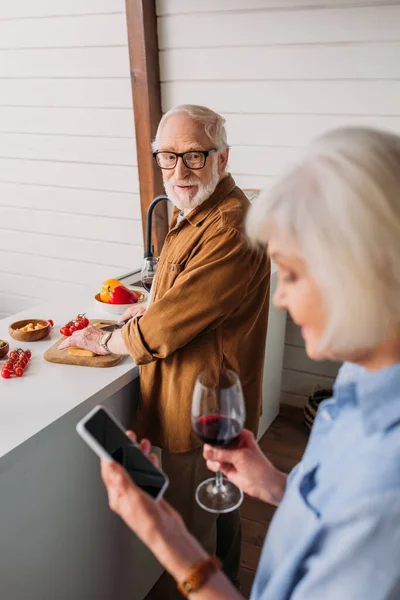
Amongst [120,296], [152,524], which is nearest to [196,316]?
[120,296]

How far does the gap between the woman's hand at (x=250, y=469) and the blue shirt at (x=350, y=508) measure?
21cm

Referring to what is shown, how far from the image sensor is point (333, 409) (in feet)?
2.57

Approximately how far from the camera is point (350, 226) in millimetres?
607

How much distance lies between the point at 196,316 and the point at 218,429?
426 millimetres

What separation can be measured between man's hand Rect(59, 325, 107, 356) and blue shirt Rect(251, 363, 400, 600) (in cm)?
90

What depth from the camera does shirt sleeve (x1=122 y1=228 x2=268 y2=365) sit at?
4.62ft

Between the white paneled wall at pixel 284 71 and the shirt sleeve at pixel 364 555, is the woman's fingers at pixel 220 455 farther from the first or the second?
the white paneled wall at pixel 284 71

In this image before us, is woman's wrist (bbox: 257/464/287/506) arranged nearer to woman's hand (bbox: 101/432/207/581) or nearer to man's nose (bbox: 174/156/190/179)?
woman's hand (bbox: 101/432/207/581)

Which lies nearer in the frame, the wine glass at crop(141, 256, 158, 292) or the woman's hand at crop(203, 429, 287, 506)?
the woman's hand at crop(203, 429, 287, 506)

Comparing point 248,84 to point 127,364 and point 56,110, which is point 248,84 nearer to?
point 56,110

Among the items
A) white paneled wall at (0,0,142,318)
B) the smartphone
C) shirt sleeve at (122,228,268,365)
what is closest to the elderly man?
shirt sleeve at (122,228,268,365)

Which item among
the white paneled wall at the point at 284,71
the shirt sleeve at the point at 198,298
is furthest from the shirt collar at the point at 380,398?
the white paneled wall at the point at 284,71

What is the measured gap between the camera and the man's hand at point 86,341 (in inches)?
60.8

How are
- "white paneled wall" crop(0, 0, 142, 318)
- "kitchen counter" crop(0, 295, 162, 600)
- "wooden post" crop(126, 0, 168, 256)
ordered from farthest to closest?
"white paneled wall" crop(0, 0, 142, 318), "wooden post" crop(126, 0, 168, 256), "kitchen counter" crop(0, 295, 162, 600)
